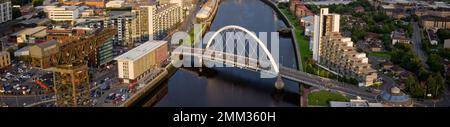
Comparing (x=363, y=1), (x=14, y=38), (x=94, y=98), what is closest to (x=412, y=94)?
(x=94, y=98)

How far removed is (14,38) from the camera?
43.4ft

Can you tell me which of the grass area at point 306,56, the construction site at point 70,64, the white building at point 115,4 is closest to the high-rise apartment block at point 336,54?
the grass area at point 306,56

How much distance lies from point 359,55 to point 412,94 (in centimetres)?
166

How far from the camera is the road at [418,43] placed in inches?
461

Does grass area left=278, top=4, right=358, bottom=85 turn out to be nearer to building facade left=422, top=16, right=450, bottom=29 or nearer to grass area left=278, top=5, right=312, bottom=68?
grass area left=278, top=5, right=312, bottom=68

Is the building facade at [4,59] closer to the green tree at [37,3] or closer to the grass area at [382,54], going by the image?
the grass area at [382,54]

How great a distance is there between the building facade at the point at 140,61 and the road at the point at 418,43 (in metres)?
5.34

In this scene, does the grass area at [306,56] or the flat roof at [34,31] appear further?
the flat roof at [34,31]

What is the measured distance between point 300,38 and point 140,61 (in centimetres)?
569

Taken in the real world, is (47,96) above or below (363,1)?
below

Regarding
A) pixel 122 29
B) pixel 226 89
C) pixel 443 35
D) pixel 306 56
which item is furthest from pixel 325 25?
pixel 122 29

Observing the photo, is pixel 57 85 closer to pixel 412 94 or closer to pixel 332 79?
pixel 332 79

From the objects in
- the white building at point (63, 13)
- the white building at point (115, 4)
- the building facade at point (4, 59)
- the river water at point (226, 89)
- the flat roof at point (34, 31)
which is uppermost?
the white building at point (115, 4)
